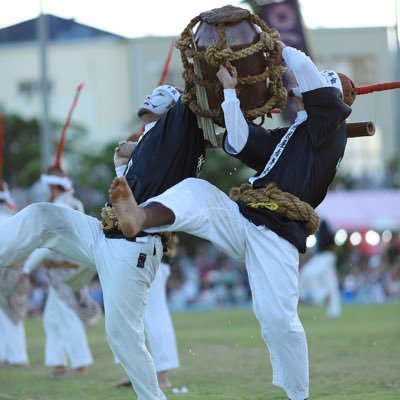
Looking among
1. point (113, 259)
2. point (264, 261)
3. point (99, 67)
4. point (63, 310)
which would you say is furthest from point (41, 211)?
point (99, 67)

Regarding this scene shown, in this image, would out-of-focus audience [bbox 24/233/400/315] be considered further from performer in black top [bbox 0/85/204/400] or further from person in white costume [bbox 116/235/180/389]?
performer in black top [bbox 0/85/204/400]

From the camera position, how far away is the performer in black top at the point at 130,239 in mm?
7574

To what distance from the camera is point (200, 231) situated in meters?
7.29

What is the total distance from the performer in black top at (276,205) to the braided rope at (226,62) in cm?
9

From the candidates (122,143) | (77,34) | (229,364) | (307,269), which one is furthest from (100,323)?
(77,34)

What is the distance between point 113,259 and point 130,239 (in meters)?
0.17

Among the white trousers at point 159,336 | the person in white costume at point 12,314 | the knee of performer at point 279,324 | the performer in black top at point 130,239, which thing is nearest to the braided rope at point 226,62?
the performer in black top at point 130,239

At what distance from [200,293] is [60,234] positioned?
22.1 m

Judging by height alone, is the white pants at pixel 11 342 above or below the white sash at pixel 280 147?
below

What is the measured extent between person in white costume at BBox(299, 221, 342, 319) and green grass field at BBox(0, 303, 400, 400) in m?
2.06

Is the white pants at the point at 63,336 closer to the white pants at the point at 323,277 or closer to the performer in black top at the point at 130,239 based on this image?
the performer in black top at the point at 130,239

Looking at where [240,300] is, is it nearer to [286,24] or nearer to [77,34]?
[286,24]

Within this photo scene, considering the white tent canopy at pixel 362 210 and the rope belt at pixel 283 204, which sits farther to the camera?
the white tent canopy at pixel 362 210

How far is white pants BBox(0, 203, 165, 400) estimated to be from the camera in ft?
24.8
